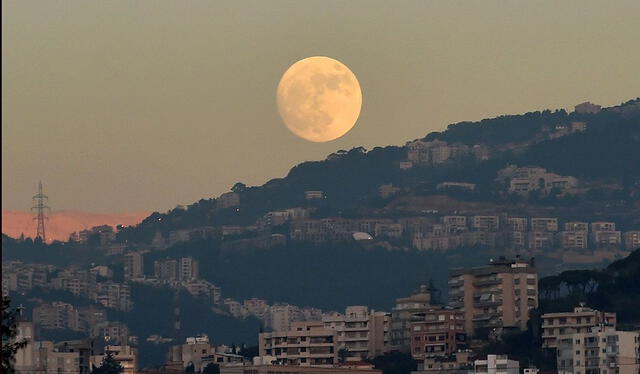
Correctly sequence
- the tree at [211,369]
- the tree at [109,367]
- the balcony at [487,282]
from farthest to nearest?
the balcony at [487,282] → the tree at [211,369] → the tree at [109,367]

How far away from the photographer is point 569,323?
130m

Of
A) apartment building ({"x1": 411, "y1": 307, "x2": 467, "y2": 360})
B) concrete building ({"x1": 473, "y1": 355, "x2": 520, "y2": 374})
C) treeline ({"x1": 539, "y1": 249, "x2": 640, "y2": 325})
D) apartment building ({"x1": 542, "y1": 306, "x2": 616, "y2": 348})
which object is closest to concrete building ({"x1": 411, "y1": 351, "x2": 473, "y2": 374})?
apartment building ({"x1": 411, "y1": 307, "x2": 467, "y2": 360})

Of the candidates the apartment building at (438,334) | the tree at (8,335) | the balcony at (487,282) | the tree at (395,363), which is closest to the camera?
the tree at (8,335)

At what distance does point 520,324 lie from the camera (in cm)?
14350

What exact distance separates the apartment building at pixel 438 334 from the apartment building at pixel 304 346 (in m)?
5.01

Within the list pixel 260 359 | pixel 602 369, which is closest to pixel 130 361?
pixel 260 359

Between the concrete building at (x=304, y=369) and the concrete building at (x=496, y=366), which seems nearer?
the concrete building at (x=496, y=366)

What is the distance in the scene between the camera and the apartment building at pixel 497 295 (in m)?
145

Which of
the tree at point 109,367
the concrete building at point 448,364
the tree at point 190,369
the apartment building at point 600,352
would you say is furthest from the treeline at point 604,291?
the tree at point 109,367

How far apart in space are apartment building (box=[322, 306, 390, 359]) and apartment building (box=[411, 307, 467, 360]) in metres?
5.55

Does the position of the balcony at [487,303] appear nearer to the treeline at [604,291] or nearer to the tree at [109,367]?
the treeline at [604,291]

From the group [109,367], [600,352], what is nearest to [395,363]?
[109,367]

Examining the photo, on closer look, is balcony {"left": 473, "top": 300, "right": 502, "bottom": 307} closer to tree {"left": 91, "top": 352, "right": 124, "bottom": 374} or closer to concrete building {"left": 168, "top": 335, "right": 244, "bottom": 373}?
concrete building {"left": 168, "top": 335, "right": 244, "bottom": 373}

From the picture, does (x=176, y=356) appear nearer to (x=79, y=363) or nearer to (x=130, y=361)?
(x=130, y=361)
